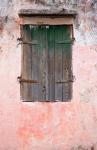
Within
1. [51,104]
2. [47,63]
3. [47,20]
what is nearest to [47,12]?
[47,20]

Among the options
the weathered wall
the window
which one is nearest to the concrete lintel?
the weathered wall

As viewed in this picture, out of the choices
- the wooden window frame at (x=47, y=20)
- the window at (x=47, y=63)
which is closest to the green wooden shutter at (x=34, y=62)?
the window at (x=47, y=63)

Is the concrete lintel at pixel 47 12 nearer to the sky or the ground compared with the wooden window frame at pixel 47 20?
nearer to the sky

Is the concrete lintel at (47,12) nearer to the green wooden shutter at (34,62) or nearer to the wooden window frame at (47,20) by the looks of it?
the wooden window frame at (47,20)

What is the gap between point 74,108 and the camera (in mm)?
8617

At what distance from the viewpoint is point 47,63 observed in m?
8.82

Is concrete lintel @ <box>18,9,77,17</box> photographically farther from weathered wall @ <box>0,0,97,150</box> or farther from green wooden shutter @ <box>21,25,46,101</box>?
green wooden shutter @ <box>21,25,46,101</box>

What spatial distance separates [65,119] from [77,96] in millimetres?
472

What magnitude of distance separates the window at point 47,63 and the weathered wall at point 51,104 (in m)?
0.18

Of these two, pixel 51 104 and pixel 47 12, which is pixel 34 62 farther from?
pixel 47 12

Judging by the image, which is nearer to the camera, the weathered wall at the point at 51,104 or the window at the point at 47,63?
the weathered wall at the point at 51,104

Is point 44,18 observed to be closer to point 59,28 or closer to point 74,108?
point 59,28

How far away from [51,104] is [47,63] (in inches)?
30.6

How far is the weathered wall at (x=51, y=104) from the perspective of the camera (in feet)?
28.1
